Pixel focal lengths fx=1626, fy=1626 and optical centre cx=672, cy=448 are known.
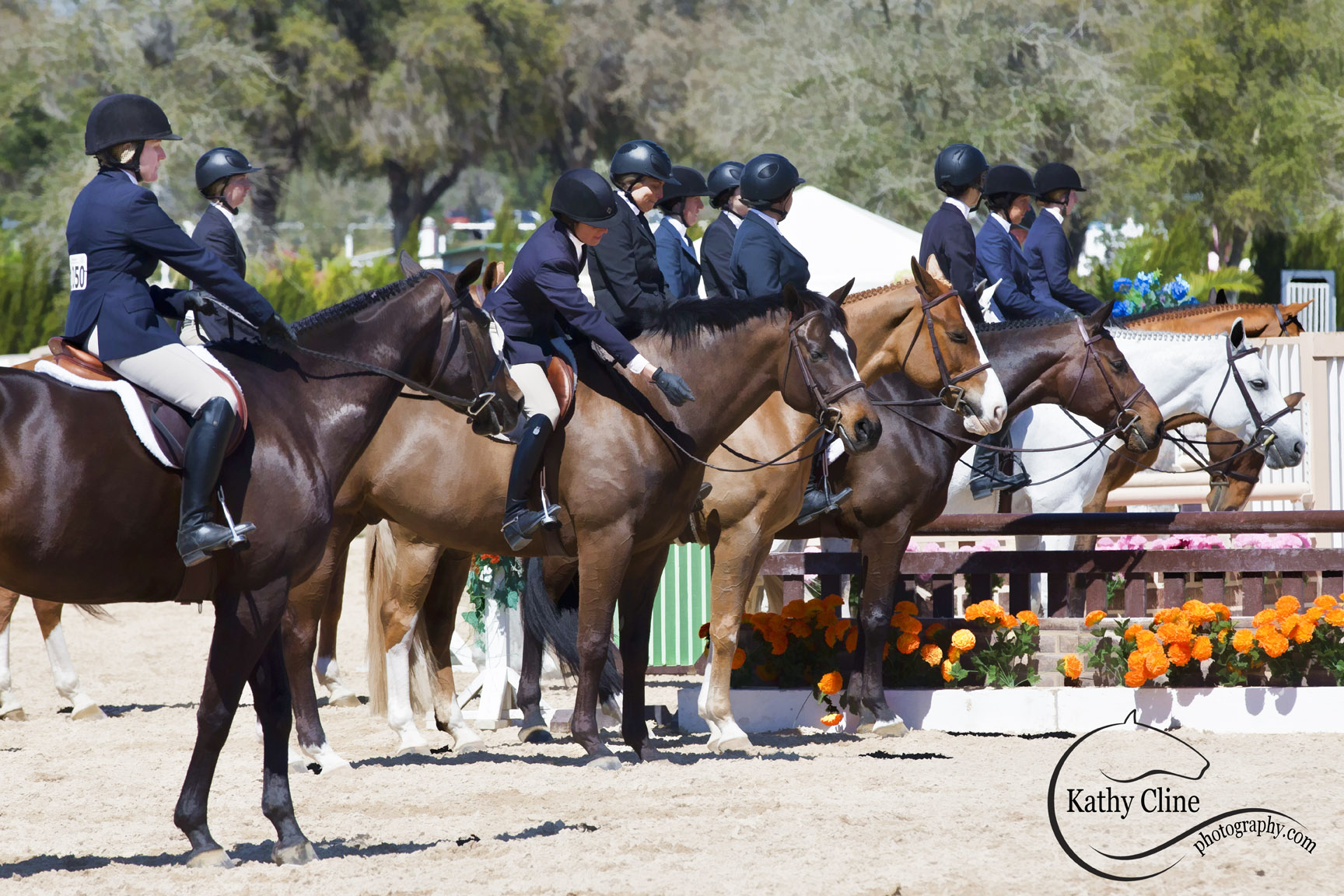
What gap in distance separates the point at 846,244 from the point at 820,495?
9.25m

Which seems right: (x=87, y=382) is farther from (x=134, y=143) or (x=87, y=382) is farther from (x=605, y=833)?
(x=605, y=833)

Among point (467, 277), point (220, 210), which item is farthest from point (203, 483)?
point (220, 210)

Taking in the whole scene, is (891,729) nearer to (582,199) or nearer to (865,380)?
(865,380)

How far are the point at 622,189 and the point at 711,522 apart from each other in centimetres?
175

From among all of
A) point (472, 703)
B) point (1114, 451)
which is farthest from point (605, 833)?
point (1114, 451)

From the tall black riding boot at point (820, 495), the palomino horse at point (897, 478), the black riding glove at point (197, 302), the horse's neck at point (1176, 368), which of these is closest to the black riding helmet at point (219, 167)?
the black riding glove at point (197, 302)

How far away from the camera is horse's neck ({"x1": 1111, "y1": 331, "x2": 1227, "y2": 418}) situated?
970 cm

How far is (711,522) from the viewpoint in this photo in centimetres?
805

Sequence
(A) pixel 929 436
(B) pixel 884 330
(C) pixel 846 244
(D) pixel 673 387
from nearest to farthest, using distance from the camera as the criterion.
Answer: (D) pixel 673 387
(B) pixel 884 330
(A) pixel 929 436
(C) pixel 846 244

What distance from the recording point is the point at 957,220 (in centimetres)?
917

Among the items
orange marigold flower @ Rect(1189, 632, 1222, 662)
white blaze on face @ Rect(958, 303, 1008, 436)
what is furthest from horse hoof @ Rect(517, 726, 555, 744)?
orange marigold flower @ Rect(1189, 632, 1222, 662)

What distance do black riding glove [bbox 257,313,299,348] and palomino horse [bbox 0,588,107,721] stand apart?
437 centimetres

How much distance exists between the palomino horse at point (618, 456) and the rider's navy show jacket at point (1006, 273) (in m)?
2.40

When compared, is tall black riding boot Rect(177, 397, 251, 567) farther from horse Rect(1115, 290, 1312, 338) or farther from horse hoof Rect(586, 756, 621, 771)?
horse Rect(1115, 290, 1312, 338)
